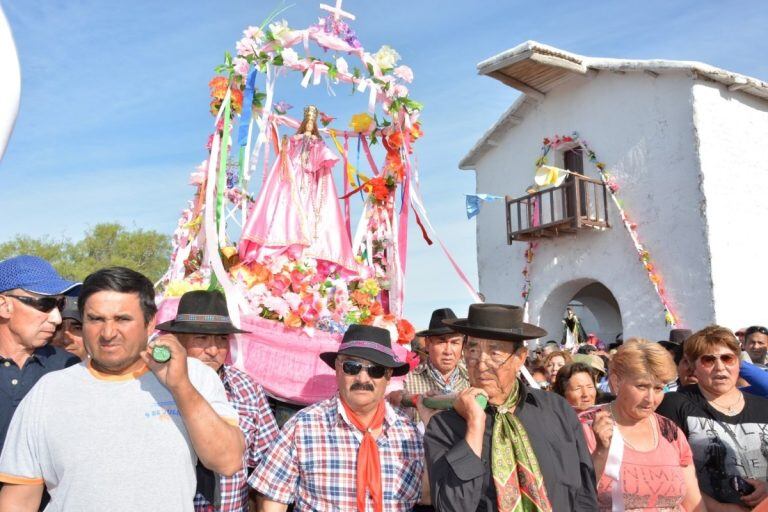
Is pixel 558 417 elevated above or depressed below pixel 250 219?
below

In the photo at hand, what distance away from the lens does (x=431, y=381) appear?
16.3ft

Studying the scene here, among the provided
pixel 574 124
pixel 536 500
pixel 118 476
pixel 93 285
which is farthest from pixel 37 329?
pixel 574 124

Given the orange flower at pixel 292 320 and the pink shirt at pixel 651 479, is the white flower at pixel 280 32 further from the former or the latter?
the pink shirt at pixel 651 479

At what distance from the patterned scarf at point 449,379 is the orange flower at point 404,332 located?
1.35 feet

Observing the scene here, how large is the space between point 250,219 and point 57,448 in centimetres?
344

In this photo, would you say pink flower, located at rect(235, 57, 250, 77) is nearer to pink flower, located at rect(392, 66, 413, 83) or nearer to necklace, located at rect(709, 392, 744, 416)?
pink flower, located at rect(392, 66, 413, 83)

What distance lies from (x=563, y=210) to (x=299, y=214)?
10.5 metres

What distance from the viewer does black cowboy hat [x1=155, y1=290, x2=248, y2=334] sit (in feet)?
12.5

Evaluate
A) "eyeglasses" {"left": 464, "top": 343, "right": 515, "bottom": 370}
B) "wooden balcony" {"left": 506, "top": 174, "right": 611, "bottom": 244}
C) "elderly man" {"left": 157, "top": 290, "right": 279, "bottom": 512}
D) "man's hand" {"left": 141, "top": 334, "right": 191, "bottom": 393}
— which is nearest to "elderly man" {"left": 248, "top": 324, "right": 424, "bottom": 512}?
"elderly man" {"left": 157, "top": 290, "right": 279, "bottom": 512}

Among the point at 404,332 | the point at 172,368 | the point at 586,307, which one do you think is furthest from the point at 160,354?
the point at 586,307

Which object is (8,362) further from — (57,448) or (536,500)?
(536,500)

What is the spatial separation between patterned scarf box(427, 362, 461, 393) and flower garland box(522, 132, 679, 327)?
9529 mm

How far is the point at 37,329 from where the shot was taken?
298 centimetres

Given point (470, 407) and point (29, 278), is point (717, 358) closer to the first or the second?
point (470, 407)
